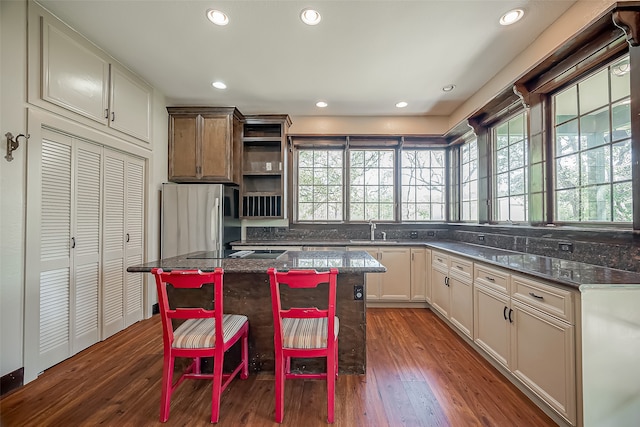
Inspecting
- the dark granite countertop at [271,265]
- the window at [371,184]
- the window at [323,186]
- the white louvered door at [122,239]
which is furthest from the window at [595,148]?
the white louvered door at [122,239]

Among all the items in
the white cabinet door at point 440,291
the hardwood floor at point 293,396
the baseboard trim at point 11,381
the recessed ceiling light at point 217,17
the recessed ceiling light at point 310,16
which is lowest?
the hardwood floor at point 293,396

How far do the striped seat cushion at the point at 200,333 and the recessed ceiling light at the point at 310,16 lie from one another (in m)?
2.35

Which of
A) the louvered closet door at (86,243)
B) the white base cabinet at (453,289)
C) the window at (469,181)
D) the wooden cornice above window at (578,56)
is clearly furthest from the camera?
the window at (469,181)

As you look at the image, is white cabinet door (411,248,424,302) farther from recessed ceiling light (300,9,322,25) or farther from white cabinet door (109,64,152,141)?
white cabinet door (109,64,152,141)

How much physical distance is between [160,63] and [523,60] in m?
3.60

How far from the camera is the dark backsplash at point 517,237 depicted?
5.70ft

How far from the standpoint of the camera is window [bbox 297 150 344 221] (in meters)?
4.33

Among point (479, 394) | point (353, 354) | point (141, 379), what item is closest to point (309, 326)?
point (353, 354)

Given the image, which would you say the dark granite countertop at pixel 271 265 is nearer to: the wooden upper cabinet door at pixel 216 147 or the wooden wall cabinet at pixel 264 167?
the wooden upper cabinet door at pixel 216 147

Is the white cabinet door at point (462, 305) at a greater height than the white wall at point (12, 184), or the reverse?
the white wall at point (12, 184)

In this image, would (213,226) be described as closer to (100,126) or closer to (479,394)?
(100,126)

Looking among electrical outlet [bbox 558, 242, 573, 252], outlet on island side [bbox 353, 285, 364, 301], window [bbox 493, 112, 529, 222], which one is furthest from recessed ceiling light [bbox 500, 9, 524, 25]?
outlet on island side [bbox 353, 285, 364, 301]

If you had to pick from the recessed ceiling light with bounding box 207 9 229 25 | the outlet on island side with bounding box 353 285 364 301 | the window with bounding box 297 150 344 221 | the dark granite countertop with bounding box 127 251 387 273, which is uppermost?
the recessed ceiling light with bounding box 207 9 229 25

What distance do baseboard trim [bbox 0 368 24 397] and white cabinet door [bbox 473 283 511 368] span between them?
11.7 feet
